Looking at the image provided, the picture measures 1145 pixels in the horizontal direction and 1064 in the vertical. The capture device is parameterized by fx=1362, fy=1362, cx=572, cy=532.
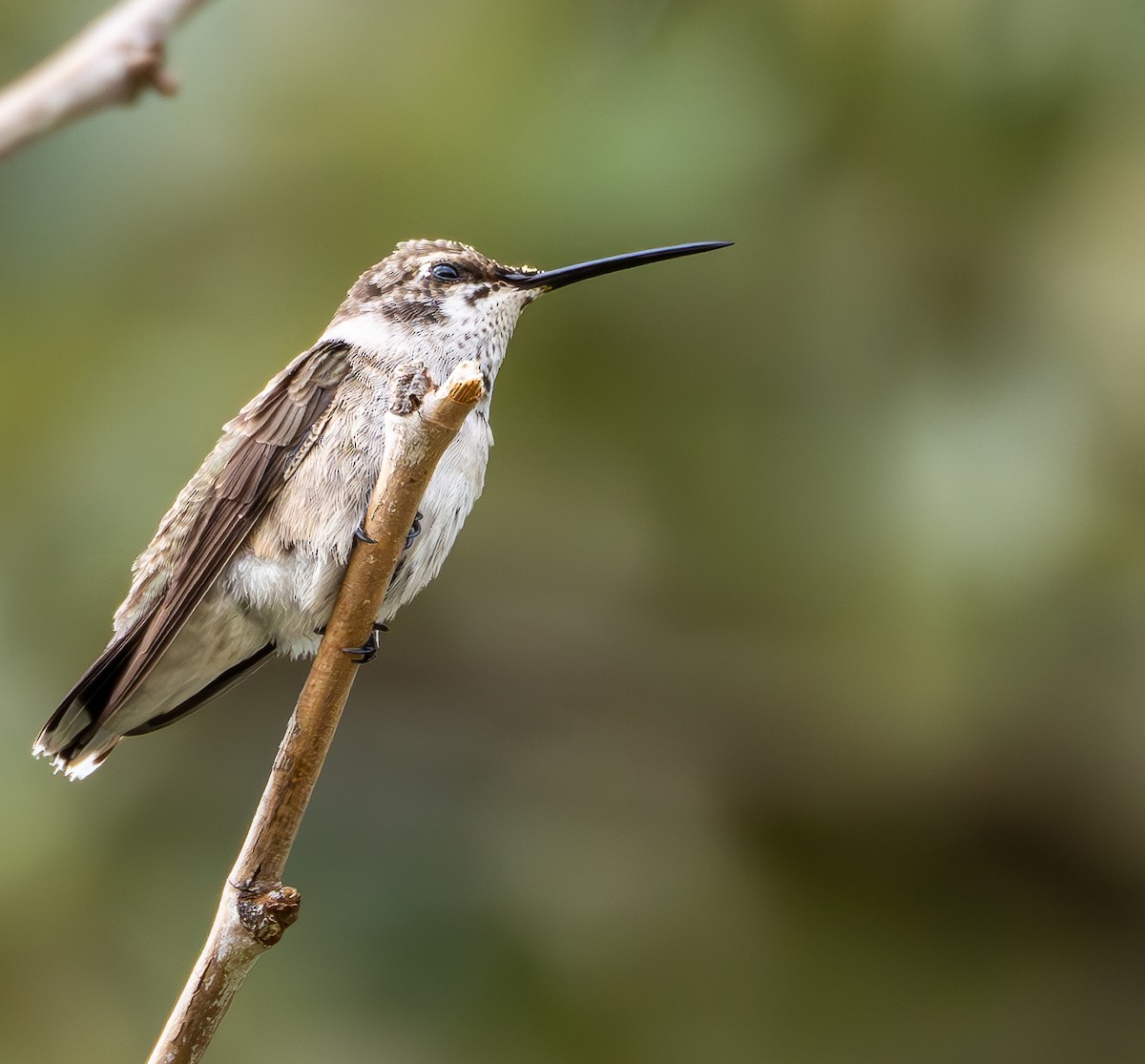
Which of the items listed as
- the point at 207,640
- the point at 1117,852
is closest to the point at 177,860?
the point at 207,640

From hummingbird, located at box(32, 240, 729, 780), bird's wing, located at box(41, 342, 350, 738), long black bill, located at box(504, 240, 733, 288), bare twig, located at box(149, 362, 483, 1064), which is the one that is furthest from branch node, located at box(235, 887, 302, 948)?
long black bill, located at box(504, 240, 733, 288)

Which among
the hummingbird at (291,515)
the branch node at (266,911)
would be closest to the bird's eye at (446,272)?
the hummingbird at (291,515)

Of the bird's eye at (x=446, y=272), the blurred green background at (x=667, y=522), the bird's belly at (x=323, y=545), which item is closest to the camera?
the bird's belly at (x=323, y=545)

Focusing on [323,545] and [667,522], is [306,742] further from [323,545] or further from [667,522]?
[667,522]

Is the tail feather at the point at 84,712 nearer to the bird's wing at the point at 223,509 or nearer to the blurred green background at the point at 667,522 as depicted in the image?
the bird's wing at the point at 223,509

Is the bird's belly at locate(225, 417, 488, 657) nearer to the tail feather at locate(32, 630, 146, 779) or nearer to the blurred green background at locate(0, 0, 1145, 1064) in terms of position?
the tail feather at locate(32, 630, 146, 779)

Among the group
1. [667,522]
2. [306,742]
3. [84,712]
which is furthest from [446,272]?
[667,522]
